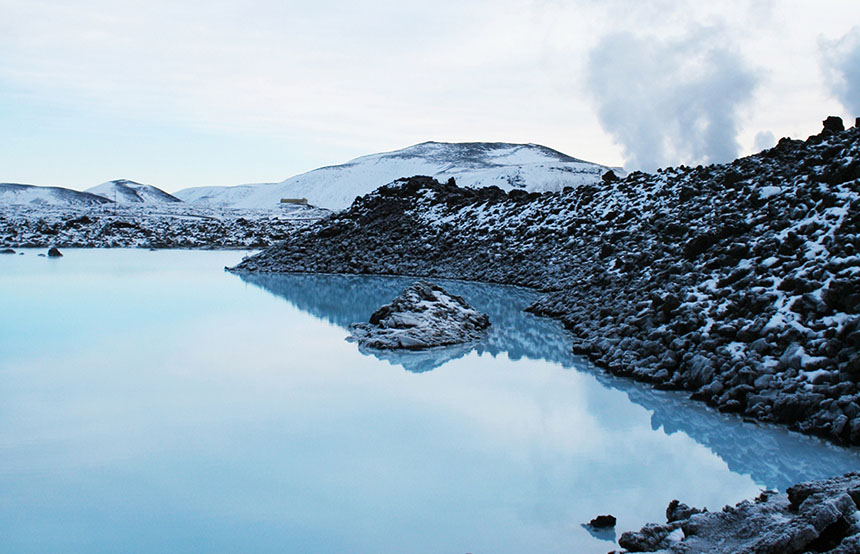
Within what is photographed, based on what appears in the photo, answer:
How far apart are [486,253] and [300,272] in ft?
23.9

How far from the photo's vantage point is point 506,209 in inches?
1051

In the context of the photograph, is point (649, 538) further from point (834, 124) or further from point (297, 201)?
point (297, 201)

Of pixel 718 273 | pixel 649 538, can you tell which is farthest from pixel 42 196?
pixel 649 538

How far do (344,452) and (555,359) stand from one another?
5246 mm

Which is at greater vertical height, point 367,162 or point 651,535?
point 367,162

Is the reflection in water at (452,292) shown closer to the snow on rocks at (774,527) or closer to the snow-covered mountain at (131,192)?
the snow on rocks at (774,527)

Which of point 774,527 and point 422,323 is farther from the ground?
point 422,323

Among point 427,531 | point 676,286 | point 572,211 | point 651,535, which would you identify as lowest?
point 427,531

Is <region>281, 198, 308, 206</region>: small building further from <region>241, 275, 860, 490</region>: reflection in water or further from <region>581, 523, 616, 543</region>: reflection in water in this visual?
<region>581, 523, 616, 543</region>: reflection in water

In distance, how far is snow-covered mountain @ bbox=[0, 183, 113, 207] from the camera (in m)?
81.6

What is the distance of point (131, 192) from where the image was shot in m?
99.3

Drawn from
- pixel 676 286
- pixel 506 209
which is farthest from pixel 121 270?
pixel 676 286

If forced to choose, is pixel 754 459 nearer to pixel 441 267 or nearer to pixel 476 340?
pixel 476 340

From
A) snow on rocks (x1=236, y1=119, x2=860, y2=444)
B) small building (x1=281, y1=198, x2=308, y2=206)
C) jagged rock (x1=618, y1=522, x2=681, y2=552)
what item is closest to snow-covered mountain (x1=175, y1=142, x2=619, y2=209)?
small building (x1=281, y1=198, x2=308, y2=206)
